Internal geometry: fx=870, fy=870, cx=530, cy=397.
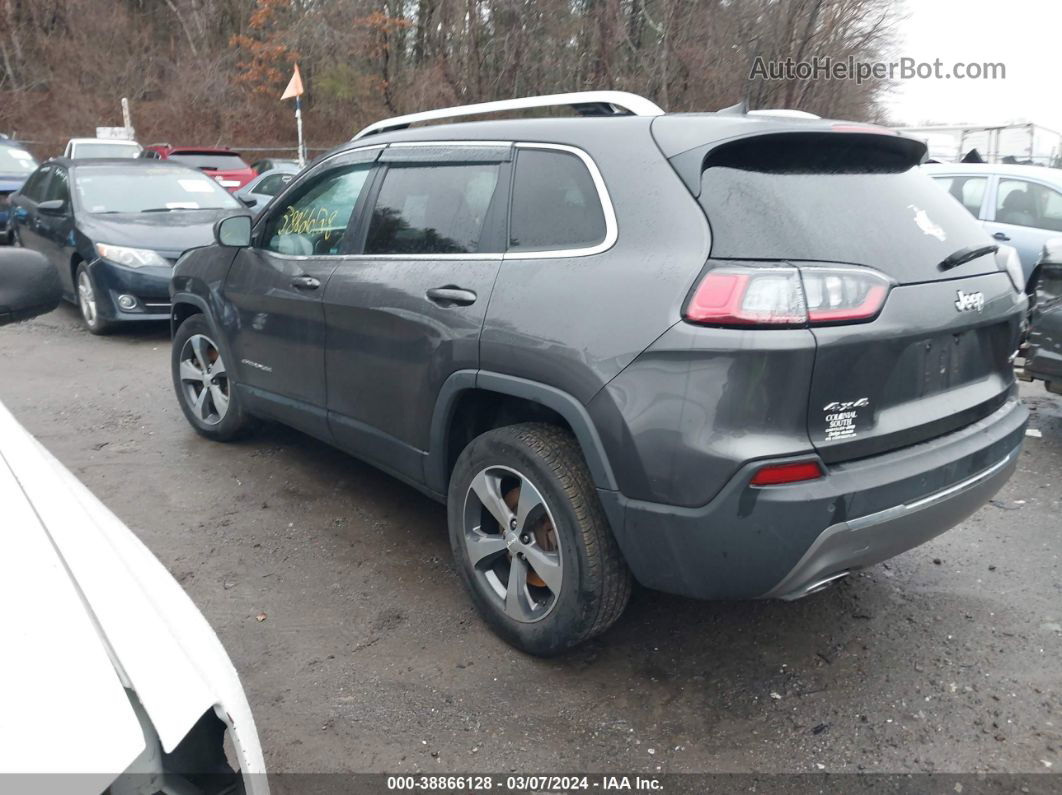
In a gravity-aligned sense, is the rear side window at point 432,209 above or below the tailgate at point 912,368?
above

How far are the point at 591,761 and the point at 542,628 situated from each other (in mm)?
486

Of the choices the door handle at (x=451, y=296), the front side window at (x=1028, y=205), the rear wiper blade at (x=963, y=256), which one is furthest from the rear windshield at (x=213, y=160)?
the rear wiper blade at (x=963, y=256)

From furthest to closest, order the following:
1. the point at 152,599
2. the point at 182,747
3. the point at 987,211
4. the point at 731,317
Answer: the point at 987,211, the point at 731,317, the point at 152,599, the point at 182,747

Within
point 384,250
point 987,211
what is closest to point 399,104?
point 987,211

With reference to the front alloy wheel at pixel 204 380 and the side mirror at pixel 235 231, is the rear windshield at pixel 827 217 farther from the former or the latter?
the front alloy wheel at pixel 204 380

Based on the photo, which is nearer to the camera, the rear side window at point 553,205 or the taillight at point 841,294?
the taillight at point 841,294

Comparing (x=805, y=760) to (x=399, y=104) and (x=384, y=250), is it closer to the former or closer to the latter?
(x=384, y=250)

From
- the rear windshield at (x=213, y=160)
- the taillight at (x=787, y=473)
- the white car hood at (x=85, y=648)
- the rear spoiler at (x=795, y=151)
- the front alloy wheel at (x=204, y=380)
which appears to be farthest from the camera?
the rear windshield at (x=213, y=160)

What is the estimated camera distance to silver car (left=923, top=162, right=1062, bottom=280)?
849 cm

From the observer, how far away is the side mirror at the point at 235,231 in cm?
449

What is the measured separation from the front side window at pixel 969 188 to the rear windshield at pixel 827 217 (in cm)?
704

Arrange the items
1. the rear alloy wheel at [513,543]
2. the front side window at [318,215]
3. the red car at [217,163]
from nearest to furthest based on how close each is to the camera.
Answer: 1. the rear alloy wheel at [513,543]
2. the front side window at [318,215]
3. the red car at [217,163]

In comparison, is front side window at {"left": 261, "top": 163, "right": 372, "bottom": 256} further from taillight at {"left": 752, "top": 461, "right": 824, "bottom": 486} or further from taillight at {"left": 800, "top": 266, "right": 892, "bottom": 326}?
taillight at {"left": 752, "top": 461, "right": 824, "bottom": 486}

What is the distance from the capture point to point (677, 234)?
2584 mm
